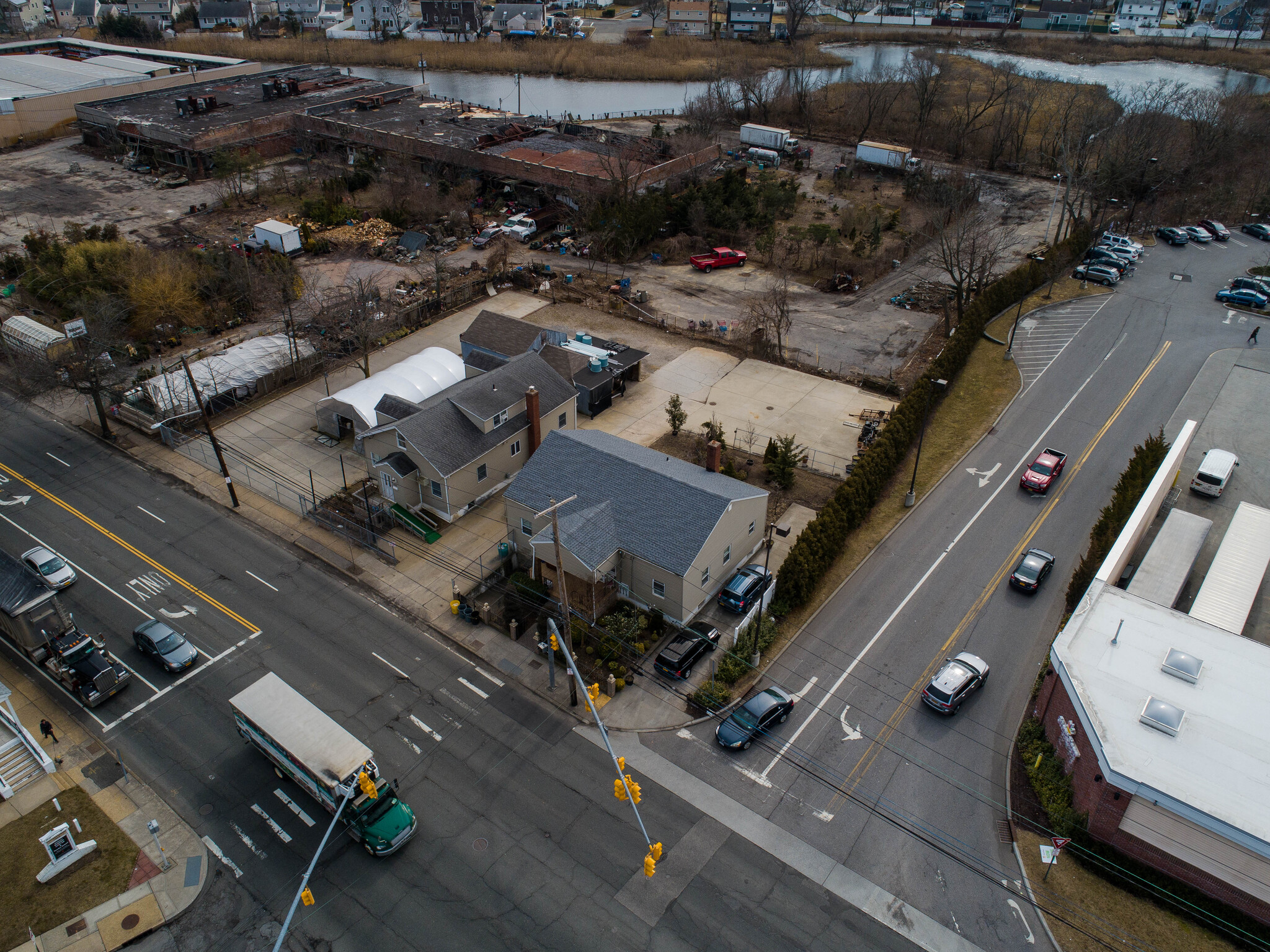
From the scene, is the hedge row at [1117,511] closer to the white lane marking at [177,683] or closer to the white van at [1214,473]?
the white van at [1214,473]

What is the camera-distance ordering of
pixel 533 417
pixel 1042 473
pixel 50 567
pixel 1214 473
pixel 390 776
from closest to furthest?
pixel 390 776, pixel 50 567, pixel 1214 473, pixel 533 417, pixel 1042 473

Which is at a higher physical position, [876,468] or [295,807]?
[876,468]

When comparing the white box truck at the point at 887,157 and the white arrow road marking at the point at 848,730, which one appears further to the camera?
the white box truck at the point at 887,157

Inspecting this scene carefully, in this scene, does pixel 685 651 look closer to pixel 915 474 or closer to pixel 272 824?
pixel 272 824

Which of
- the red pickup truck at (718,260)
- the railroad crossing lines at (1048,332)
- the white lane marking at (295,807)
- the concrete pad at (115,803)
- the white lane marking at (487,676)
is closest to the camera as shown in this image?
the white lane marking at (295,807)

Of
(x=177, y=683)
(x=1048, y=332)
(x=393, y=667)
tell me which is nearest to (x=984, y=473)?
(x=1048, y=332)

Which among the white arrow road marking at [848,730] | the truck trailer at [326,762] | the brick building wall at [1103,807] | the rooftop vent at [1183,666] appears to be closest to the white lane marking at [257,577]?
the truck trailer at [326,762]

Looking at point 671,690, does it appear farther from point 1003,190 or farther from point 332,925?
point 1003,190
